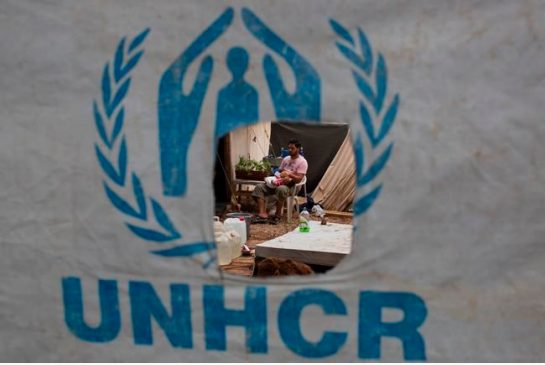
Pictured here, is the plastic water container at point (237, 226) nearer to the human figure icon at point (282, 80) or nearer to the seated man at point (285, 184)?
the seated man at point (285, 184)

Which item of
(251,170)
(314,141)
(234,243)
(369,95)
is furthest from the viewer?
(314,141)

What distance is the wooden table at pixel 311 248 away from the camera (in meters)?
3.37

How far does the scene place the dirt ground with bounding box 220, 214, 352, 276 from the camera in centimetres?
438

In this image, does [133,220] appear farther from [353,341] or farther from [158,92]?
[353,341]

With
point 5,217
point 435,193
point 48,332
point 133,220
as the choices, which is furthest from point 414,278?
point 5,217

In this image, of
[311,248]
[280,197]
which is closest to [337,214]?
[280,197]

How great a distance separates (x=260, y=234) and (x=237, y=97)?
5.05 metres

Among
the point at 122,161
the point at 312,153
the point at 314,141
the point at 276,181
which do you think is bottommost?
the point at 276,181

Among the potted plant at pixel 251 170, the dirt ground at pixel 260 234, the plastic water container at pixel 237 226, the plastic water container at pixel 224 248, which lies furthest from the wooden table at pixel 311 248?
the potted plant at pixel 251 170

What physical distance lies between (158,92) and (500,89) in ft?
3.46

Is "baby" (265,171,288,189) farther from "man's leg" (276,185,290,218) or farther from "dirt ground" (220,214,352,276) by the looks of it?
"dirt ground" (220,214,352,276)

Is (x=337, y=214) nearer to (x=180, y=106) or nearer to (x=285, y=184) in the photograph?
(x=285, y=184)

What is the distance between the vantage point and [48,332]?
1.66 meters

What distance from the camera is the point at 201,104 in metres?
1.48
